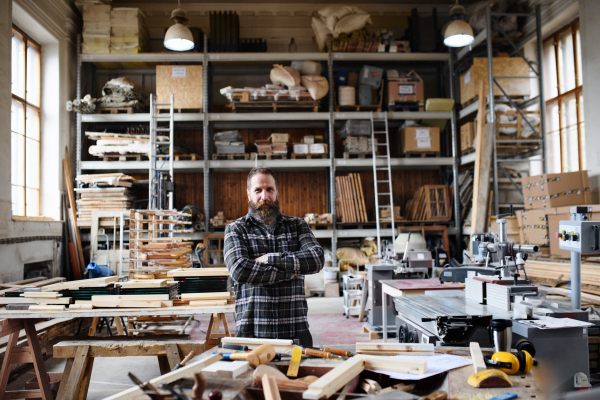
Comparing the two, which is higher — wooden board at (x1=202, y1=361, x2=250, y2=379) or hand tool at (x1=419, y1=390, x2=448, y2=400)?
wooden board at (x1=202, y1=361, x2=250, y2=379)

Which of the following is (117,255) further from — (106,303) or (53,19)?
(106,303)

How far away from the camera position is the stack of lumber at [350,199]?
9125mm

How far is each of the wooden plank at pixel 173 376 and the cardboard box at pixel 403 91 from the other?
821 centimetres

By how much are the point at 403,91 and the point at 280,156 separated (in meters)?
2.93

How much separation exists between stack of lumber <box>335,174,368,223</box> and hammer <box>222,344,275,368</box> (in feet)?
24.2

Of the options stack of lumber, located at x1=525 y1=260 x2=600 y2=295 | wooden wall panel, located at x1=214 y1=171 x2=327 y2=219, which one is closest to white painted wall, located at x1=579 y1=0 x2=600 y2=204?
stack of lumber, located at x1=525 y1=260 x2=600 y2=295

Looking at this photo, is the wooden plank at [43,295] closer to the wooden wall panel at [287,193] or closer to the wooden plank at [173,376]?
the wooden plank at [173,376]

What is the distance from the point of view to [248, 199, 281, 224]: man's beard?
2732 mm

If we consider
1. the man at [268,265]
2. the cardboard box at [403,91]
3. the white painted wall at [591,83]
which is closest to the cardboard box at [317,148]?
the cardboard box at [403,91]

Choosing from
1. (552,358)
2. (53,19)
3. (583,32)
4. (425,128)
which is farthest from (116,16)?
(552,358)

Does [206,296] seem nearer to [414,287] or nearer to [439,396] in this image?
[414,287]

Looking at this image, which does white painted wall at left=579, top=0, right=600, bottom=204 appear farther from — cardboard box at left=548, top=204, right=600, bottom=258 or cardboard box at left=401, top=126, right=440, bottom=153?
cardboard box at left=401, top=126, right=440, bottom=153

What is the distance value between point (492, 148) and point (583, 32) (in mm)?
2327

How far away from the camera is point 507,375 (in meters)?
1.69
